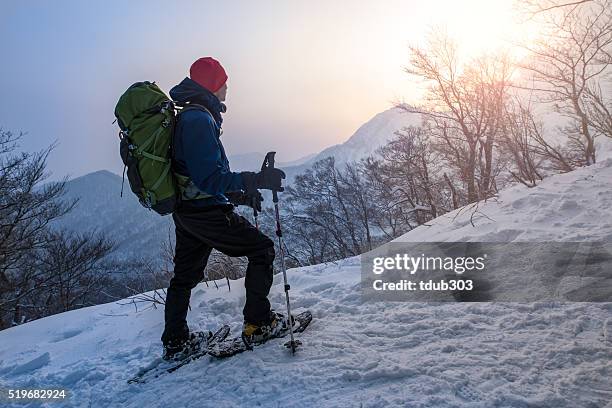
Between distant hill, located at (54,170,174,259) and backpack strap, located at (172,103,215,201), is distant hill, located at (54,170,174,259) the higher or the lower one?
the higher one

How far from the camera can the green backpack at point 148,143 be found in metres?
2.88

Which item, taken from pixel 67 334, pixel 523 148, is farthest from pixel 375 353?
pixel 523 148

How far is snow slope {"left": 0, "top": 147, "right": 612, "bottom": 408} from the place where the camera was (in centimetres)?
208

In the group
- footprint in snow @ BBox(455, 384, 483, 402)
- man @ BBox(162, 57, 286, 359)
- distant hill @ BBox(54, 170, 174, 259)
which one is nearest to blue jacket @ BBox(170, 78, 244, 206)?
man @ BBox(162, 57, 286, 359)

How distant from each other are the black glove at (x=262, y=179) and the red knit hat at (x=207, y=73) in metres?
0.86

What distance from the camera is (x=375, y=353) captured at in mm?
2627

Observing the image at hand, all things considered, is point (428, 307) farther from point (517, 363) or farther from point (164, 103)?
point (164, 103)

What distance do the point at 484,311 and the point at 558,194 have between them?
274cm

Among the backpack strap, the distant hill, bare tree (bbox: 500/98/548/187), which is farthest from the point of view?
the distant hill

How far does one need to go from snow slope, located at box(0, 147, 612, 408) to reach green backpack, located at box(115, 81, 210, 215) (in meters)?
1.34

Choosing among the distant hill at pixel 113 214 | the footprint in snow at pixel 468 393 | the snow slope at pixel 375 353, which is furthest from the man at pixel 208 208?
the distant hill at pixel 113 214

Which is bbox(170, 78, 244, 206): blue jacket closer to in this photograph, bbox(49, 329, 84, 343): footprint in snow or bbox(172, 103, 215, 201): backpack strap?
bbox(172, 103, 215, 201): backpack strap

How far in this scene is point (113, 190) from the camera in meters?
154

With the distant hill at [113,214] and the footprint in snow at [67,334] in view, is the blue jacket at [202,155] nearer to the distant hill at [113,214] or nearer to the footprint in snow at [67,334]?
the footprint in snow at [67,334]
